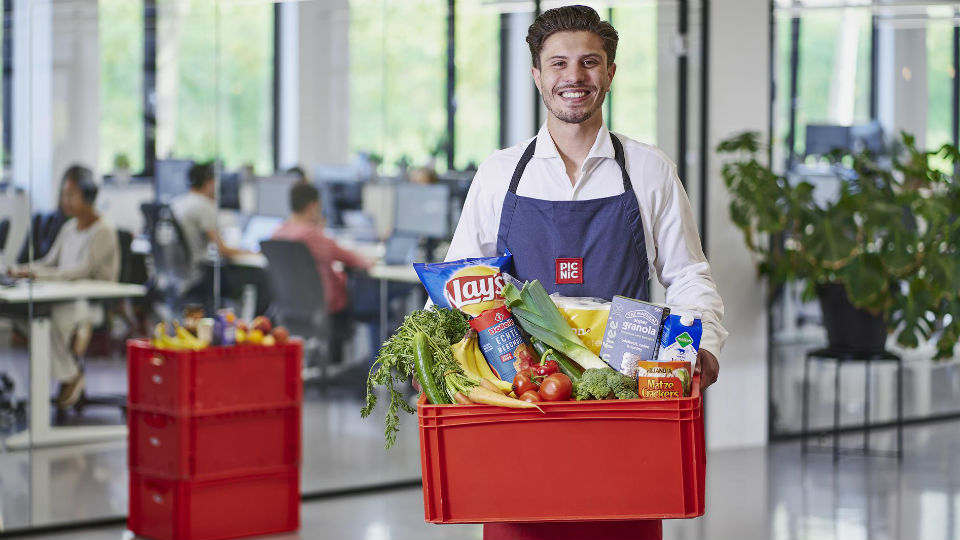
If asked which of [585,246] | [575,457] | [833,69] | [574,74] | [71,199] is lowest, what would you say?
[575,457]

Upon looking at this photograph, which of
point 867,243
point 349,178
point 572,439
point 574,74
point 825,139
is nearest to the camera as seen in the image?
point 572,439

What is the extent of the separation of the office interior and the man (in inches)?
110

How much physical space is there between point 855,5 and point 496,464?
242 inches

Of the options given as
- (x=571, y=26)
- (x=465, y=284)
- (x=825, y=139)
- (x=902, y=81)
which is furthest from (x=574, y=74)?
(x=902, y=81)

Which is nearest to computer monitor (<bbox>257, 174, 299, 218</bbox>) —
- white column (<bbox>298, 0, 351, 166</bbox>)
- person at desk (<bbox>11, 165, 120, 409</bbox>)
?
white column (<bbox>298, 0, 351, 166</bbox>)

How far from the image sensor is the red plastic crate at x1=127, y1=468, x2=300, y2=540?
4.80 m

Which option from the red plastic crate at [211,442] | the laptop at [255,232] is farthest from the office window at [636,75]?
the red plastic crate at [211,442]

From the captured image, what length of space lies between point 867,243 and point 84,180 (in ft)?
12.5

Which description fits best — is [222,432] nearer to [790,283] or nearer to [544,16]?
[544,16]

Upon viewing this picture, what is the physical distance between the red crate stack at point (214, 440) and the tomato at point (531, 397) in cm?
298

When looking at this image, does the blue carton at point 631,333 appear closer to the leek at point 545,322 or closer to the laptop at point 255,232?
the leek at point 545,322

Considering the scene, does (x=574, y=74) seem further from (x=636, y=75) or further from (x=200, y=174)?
(x=636, y=75)

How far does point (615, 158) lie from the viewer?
253 centimetres

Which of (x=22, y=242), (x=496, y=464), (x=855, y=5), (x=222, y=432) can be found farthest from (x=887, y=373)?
(x=496, y=464)
